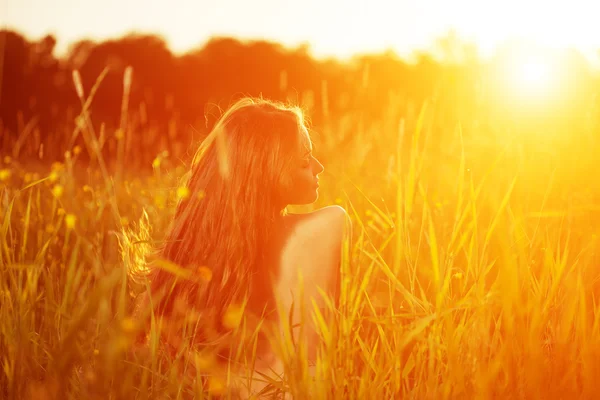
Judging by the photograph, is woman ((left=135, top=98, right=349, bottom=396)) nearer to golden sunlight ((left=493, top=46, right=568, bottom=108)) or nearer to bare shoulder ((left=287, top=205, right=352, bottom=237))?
bare shoulder ((left=287, top=205, right=352, bottom=237))

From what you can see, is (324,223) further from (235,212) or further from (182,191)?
(182,191)

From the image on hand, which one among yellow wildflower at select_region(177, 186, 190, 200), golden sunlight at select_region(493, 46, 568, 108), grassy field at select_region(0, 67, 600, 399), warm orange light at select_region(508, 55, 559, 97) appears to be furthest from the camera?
warm orange light at select_region(508, 55, 559, 97)

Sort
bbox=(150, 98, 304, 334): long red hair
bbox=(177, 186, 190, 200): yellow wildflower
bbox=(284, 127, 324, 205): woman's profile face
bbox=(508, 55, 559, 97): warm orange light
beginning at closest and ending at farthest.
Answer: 1. bbox=(177, 186, 190, 200): yellow wildflower
2. bbox=(150, 98, 304, 334): long red hair
3. bbox=(284, 127, 324, 205): woman's profile face
4. bbox=(508, 55, 559, 97): warm orange light

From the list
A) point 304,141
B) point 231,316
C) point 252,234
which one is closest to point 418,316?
point 231,316

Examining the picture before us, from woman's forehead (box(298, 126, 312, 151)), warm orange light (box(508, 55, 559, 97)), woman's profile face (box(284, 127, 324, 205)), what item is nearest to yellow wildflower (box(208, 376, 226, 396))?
woman's profile face (box(284, 127, 324, 205))

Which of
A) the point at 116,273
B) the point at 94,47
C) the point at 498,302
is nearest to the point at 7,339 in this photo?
the point at 116,273

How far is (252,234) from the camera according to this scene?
198cm

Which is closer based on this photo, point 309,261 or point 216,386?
point 216,386

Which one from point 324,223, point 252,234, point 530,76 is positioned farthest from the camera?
point 530,76

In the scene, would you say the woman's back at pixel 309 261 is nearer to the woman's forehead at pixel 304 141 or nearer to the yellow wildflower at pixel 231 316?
the yellow wildflower at pixel 231 316

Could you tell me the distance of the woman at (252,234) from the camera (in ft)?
6.16

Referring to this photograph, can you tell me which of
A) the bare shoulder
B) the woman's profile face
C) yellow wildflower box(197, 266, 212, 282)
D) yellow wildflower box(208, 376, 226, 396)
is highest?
the woman's profile face

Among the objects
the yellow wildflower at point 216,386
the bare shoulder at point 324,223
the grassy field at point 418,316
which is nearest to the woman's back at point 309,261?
the bare shoulder at point 324,223

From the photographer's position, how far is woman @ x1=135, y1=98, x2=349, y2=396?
1.88 meters
